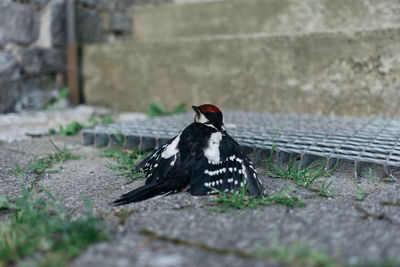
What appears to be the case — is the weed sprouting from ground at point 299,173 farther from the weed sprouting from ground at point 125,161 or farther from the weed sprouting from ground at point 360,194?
the weed sprouting from ground at point 125,161

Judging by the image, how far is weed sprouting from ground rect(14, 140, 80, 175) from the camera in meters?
1.89

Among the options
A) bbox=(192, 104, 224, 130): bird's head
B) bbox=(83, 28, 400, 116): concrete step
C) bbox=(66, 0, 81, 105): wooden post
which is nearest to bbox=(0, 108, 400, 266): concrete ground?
bbox=(192, 104, 224, 130): bird's head

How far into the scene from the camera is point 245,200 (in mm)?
1450

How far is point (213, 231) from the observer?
1.16 meters

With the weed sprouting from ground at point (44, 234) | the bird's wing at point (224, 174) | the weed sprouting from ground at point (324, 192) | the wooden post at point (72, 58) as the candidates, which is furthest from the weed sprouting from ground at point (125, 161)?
the wooden post at point (72, 58)

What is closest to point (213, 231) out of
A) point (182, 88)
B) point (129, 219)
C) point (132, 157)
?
point (129, 219)

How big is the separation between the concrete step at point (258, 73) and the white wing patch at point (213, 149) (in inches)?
67.7

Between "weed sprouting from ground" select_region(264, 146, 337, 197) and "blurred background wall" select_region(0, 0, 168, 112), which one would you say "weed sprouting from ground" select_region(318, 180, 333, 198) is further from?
"blurred background wall" select_region(0, 0, 168, 112)

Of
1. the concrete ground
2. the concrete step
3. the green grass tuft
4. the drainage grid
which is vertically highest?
the concrete step

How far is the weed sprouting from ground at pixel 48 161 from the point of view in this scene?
1891 mm

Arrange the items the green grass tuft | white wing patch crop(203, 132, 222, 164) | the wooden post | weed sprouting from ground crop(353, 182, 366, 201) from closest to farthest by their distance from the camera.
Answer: weed sprouting from ground crop(353, 182, 366, 201) → white wing patch crop(203, 132, 222, 164) → the green grass tuft → the wooden post

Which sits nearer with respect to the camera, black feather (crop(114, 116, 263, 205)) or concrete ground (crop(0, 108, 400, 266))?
concrete ground (crop(0, 108, 400, 266))

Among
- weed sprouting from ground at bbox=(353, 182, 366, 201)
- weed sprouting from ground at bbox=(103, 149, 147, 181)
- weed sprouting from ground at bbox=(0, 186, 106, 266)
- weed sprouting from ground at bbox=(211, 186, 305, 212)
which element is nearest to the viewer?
weed sprouting from ground at bbox=(0, 186, 106, 266)

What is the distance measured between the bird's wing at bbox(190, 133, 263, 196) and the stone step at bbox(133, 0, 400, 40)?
6.34ft
